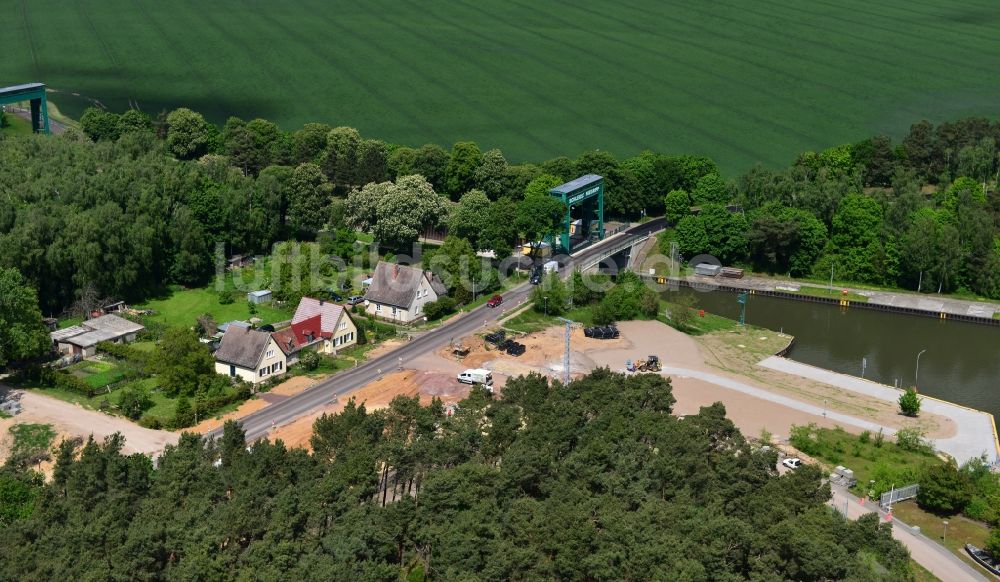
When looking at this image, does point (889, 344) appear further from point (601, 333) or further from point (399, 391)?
point (399, 391)

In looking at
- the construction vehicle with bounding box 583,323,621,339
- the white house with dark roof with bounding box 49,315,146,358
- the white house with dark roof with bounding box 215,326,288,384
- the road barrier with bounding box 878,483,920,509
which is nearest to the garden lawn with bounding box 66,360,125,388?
the white house with dark roof with bounding box 49,315,146,358

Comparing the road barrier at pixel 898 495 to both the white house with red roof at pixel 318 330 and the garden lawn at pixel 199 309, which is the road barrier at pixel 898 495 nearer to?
the white house with red roof at pixel 318 330

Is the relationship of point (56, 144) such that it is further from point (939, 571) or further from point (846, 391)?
point (939, 571)

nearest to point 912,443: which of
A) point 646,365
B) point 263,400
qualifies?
point 646,365

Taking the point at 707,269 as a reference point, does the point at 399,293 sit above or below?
above

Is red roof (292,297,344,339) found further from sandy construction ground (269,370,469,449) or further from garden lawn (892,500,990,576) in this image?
garden lawn (892,500,990,576)

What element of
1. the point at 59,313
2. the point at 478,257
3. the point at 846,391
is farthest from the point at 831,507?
the point at 59,313

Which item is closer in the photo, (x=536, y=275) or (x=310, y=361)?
(x=310, y=361)
